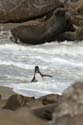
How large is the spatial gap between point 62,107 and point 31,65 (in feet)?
24.6

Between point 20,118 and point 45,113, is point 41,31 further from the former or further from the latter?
point 20,118

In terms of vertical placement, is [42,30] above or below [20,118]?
below

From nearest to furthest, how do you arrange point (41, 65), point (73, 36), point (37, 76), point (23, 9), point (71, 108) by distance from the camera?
1. point (71, 108)
2. point (37, 76)
3. point (41, 65)
4. point (73, 36)
5. point (23, 9)

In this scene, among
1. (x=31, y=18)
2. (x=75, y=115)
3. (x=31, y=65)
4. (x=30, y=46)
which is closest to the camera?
(x=75, y=115)

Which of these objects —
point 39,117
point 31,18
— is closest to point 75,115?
point 39,117

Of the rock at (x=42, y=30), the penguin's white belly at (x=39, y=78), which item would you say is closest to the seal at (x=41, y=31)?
the rock at (x=42, y=30)

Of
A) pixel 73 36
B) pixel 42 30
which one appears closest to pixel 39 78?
pixel 73 36

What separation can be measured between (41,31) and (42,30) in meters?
0.04

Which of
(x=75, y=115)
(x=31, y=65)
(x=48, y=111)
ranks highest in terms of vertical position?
(x=75, y=115)

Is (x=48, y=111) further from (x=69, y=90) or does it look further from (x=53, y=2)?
(x=53, y=2)

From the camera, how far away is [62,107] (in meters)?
1.86

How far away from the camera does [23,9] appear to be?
1494 centimetres

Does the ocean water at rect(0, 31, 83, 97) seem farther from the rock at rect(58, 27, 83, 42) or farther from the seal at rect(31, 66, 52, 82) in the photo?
the rock at rect(58, 27, 83, 42)

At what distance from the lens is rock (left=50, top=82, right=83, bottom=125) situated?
1754 mm
